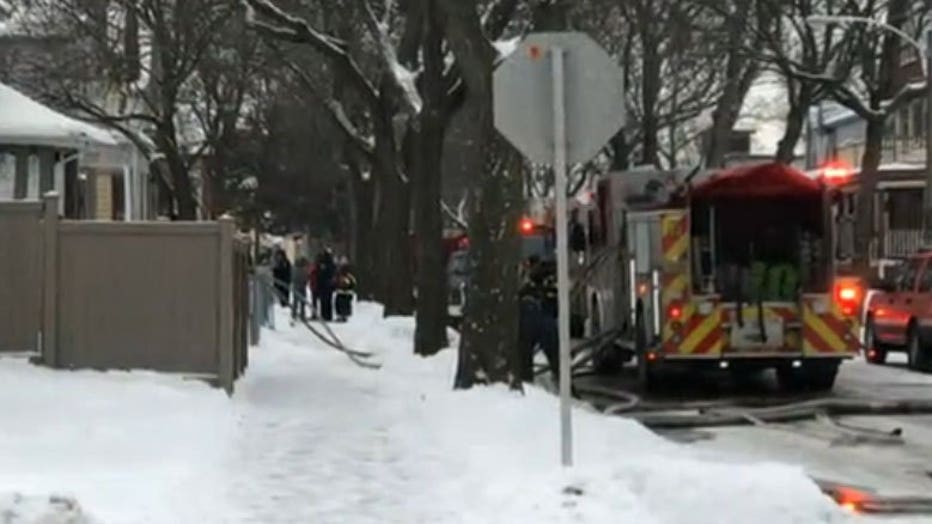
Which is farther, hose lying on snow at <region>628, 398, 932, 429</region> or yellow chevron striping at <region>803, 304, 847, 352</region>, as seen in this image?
yellow chevron striping at <region>803, 304, 847, 352</region>

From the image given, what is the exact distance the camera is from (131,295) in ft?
56.8

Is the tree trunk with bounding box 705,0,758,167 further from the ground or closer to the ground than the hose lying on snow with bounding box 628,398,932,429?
further from the ground

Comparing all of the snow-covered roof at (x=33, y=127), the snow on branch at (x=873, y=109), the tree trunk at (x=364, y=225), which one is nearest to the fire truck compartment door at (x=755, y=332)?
the snow-covered roof at (x=33, y=127)

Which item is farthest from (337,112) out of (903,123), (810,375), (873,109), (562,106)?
(903,123)

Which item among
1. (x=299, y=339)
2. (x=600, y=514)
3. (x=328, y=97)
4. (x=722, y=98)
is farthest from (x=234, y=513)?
(x=722, y=98)

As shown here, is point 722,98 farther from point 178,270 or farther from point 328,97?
point 178,270

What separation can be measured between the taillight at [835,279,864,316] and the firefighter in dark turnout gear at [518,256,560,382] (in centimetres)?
360

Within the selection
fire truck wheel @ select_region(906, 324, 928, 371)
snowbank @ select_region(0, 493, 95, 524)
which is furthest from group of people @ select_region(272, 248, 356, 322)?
snowbank @ select_region(0, 493, 95, 524)

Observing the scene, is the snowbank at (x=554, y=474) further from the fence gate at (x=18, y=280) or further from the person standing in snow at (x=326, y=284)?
the person standing in snow at (x=326, y=284)

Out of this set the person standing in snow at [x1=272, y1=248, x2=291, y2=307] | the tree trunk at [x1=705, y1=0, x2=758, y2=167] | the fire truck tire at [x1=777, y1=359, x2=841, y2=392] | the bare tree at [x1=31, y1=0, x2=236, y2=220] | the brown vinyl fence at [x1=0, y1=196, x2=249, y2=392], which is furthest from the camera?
the person standing in snow at [x1=272, y1=248, x2=291, y2=307]

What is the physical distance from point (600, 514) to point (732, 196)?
42.4 feet

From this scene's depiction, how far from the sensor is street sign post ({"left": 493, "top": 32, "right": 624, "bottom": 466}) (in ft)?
38.7

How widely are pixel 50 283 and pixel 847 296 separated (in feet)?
35.6

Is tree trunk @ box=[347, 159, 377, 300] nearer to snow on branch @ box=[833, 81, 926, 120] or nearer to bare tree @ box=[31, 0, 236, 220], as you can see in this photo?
bare tree @ box=[31, 0, 236, 220]
